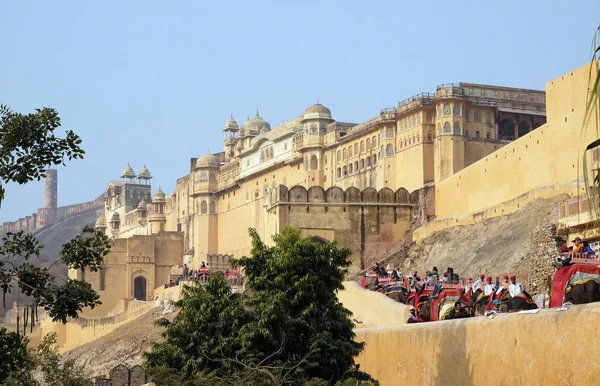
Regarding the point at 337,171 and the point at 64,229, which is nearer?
the point at 337,171

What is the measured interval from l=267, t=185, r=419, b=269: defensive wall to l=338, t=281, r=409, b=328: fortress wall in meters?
12.5

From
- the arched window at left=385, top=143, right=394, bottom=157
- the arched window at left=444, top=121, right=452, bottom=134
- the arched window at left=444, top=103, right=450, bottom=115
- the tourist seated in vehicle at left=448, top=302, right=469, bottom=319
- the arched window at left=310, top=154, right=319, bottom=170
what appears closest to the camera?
→ the tourist seated in vehicle at left=448, top=302, right=469, bottom=319

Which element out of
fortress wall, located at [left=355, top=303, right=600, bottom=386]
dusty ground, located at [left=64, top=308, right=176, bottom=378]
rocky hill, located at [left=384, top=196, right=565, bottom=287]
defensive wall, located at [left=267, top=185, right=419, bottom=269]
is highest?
defensive wall, located at [left=267, top=185, right=419, bottom=269]

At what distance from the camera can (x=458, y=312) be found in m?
18.0

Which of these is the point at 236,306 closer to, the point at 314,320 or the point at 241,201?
the point at 314,320

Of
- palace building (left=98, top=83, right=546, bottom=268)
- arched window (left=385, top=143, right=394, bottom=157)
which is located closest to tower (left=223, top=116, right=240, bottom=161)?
palace building (left=98, top=83, right=546, bottom=268)

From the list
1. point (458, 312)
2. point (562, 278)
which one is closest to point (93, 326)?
point (458, 312)

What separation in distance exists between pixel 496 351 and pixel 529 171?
2220 cm

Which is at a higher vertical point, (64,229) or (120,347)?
(64,229)

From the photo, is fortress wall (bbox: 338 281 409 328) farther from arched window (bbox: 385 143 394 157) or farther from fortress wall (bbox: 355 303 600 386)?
arched window (bbox: 385 143 394 157)

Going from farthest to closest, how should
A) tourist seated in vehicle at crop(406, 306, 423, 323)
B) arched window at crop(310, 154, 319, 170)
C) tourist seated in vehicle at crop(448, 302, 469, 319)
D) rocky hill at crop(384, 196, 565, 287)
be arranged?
arched window at crop(310, 154, 319, 170), rocky hill at crop(384, 196, 565, 287), tourist seated in vehicle at crop(406, 306, 423, 323), tourist seated in vehicle at crop(448, 302, 469, 319)

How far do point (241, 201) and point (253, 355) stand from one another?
53.6m

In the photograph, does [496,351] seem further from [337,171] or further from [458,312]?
[337,171]

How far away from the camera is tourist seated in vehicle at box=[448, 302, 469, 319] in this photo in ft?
58.9
